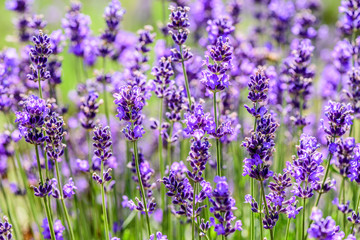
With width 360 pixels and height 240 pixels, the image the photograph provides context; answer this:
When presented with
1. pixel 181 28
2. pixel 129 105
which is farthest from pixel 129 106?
pixel 181 28

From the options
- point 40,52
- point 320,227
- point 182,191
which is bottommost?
point 320,227

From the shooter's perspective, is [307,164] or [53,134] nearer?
[307,164]

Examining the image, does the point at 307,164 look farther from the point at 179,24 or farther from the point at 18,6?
the point at 18,6

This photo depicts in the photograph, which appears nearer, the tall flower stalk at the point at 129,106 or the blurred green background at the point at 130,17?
the tall flower stalk at the point at 129,106

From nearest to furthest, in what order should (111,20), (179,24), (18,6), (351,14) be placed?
1. (179,24)
2. (351,14)
3. (111,20)
4. (18,6)

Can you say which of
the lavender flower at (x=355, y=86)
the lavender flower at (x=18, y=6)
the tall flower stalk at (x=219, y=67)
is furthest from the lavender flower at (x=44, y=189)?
the lavender flower at (x=18, y=6)

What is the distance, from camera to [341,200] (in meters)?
3.22

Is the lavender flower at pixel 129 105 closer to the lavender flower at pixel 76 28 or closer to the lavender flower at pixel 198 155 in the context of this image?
the lavender flower at pixel 198 155

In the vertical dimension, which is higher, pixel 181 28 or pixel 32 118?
pixel 181 28

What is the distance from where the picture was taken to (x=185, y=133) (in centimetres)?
236

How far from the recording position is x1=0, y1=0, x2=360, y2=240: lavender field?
2.36 metres

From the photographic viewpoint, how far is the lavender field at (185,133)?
7.75ft

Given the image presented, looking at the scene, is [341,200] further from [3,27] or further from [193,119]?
[3,27]

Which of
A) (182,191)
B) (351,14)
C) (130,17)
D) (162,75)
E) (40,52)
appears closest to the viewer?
(182,191)
